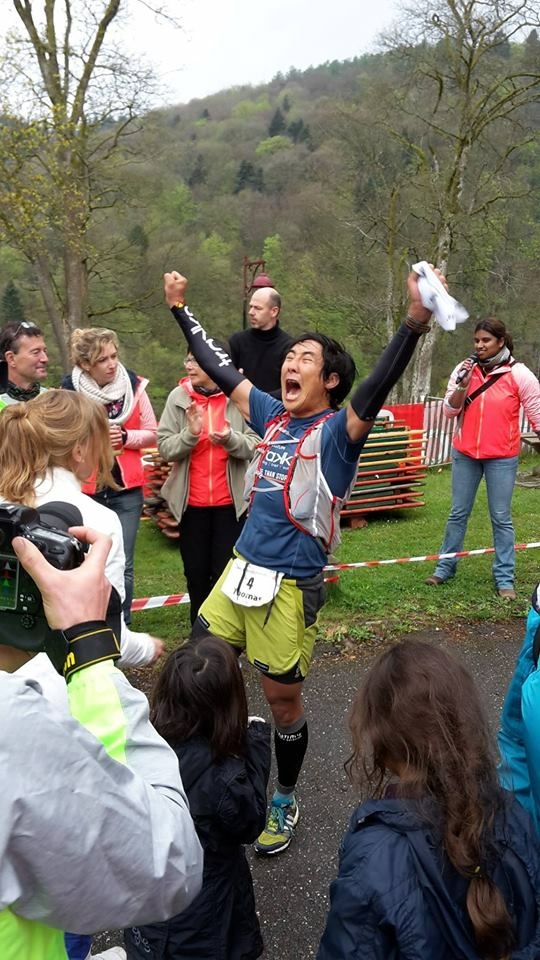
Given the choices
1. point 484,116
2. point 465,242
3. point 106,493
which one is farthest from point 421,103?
point 106,493

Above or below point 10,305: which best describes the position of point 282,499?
below

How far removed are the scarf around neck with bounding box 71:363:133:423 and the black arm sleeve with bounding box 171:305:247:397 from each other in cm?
92

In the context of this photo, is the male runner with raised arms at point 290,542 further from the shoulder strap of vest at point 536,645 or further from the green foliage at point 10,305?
the green foliage at point 10,305

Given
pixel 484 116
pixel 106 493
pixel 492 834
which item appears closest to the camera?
pixel 492 834

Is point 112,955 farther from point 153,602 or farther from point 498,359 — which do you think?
point 498,359

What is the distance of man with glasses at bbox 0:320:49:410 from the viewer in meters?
3.80

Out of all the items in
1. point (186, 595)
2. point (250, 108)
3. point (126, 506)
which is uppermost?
point (250, 108)

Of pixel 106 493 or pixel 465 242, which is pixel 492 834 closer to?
pixel 106 493

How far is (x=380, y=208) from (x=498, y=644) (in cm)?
2187

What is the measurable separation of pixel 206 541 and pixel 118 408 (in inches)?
38.5

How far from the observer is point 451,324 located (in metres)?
2.05

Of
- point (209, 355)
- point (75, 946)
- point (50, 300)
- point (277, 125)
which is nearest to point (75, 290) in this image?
point (50, 300)

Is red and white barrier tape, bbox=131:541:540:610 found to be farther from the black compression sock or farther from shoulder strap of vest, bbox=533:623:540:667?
shoulder strap of vest, bbox=533:623:540:667

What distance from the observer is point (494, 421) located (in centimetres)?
468
